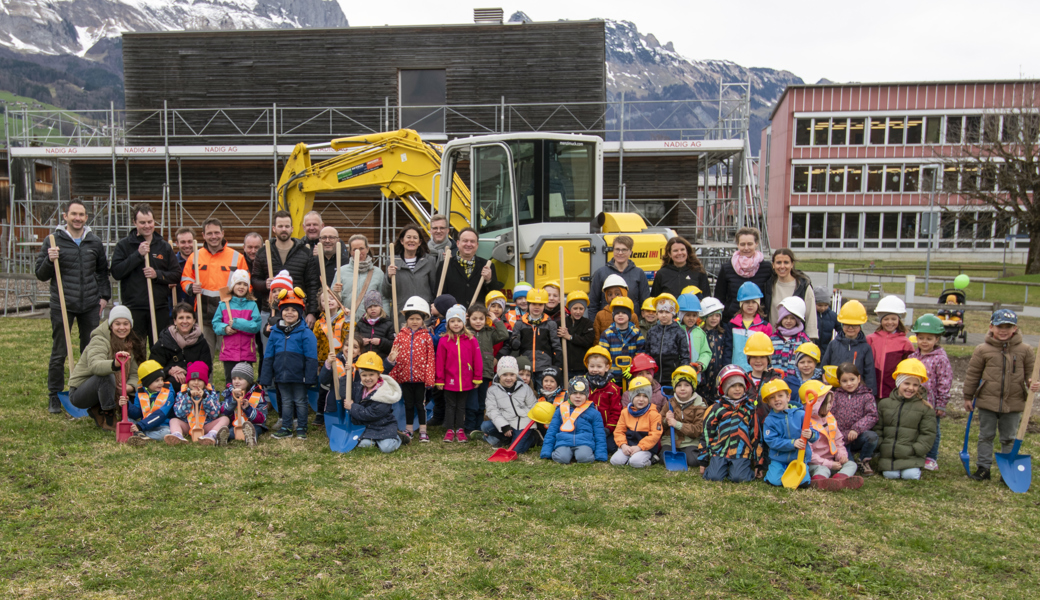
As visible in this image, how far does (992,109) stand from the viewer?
3425cm

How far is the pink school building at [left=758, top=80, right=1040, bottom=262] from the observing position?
125ft

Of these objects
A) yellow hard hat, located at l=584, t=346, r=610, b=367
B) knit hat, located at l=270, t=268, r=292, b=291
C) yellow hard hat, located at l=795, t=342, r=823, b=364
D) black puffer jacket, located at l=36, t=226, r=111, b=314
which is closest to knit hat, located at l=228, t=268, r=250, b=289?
knit hat, located at l=270, t=268, r=292, b=291

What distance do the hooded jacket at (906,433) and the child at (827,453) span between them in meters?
0.36

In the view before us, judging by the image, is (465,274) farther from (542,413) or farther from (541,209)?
(542,413)

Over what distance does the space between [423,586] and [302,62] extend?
1947 cm

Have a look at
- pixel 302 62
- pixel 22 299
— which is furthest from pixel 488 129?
pixel 22 299

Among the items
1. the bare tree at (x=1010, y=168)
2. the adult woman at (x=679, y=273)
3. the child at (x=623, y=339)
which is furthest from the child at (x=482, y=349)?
the bare tree at (x=1010, y=168)

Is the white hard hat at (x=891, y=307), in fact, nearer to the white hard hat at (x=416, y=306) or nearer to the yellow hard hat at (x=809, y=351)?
the yellow hard hat at (x=809, y=351)

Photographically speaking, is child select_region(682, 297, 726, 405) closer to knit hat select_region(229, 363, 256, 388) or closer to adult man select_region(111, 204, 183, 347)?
knit hat select_region(229, 363, 256, 388)

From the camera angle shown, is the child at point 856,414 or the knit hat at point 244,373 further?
the knit hat at point 244,373

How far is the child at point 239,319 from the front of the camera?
23.2 ft

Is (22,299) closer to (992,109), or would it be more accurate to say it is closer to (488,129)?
(488,129)

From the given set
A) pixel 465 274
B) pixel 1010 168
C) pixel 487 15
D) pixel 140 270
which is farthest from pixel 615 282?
pixel 1010 168

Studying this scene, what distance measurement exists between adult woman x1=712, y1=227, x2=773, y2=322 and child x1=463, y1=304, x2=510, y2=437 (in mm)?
2334
